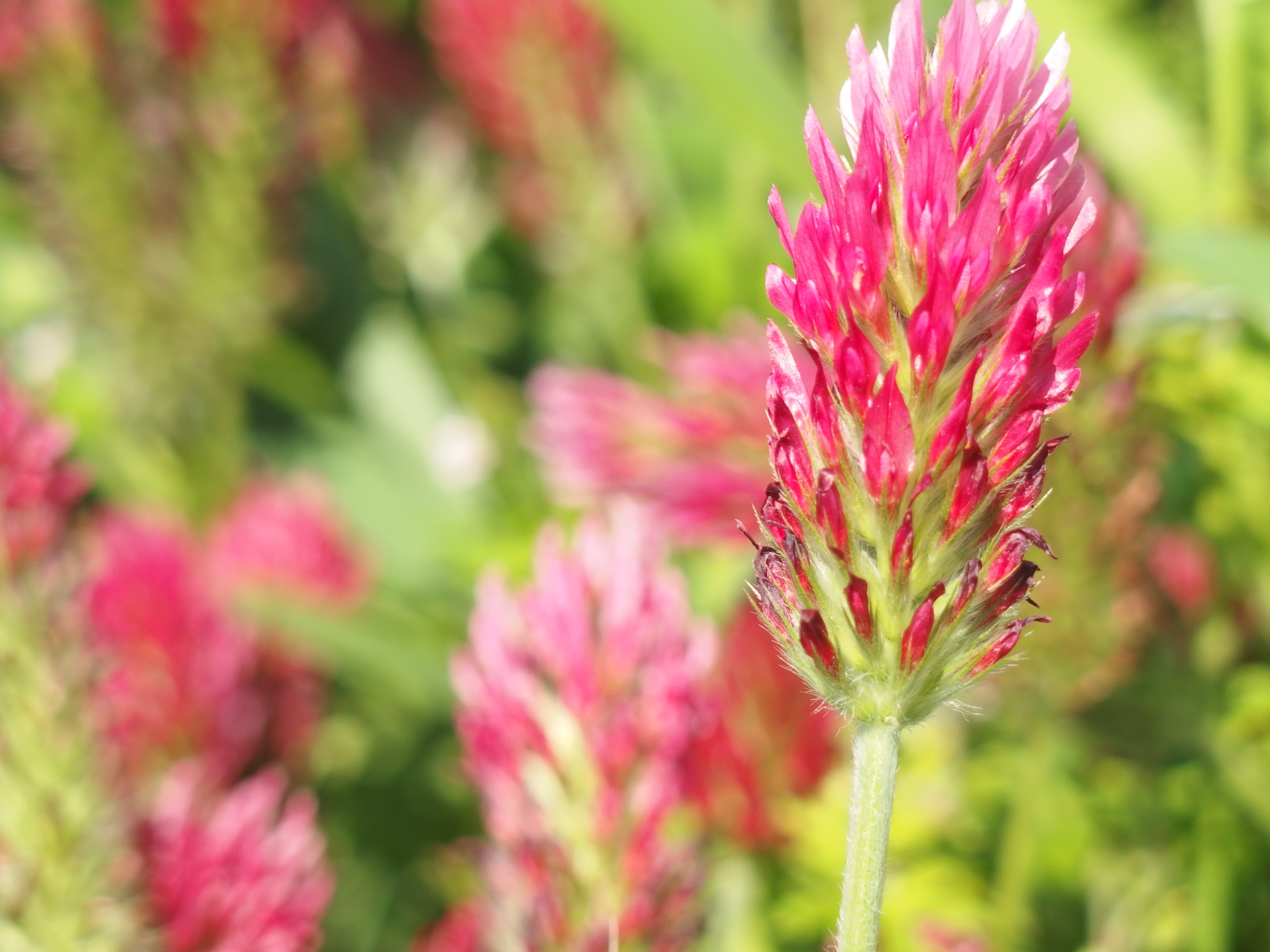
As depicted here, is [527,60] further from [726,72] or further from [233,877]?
[233,877]

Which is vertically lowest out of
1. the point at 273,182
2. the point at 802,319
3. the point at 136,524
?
the point at 802,319

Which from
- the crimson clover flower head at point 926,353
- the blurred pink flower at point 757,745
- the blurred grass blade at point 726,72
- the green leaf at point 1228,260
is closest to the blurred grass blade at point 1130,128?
the blurred grass blade at point 726,72

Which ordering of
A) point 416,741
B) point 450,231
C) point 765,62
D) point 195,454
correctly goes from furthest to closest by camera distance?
1. point 450,231
2. point 195,454
3. point 416,741
4. point 765,62

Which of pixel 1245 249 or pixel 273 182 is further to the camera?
pixel 273 182

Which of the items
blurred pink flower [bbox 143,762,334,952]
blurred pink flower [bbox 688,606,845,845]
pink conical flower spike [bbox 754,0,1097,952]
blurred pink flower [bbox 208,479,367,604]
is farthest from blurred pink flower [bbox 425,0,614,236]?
pink conical flower spike [bbox 754,0,1097,952]

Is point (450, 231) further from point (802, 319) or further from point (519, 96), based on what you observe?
point (802, 319)

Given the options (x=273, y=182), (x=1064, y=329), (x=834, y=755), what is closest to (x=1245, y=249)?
(x=1064, y=329)
